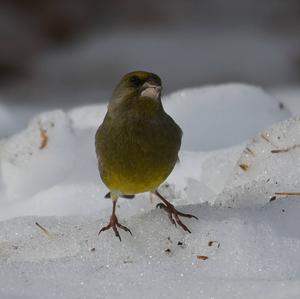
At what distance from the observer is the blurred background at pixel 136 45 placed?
8.90 metres

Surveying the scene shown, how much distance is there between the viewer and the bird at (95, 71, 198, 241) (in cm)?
379

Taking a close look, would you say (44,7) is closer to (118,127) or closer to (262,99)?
(262,99)

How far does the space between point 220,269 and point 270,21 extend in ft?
23.9

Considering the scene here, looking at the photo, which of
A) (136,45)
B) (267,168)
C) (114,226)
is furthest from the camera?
(136,45)

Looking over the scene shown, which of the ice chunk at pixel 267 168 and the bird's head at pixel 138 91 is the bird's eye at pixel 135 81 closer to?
the bird's head at pixel 138 91

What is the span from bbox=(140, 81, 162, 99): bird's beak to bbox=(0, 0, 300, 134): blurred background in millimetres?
4406

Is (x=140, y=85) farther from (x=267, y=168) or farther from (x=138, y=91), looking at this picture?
(x=267, y=168)

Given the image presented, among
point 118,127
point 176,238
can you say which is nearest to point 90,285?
point 176,238

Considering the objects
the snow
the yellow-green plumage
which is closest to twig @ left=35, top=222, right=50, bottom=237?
the snow

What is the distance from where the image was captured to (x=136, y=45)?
31.9ft

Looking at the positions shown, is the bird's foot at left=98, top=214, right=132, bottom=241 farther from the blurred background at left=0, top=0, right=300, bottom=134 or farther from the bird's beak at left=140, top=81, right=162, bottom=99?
the blurred background at left=0, top=0, right=300, bottom=134

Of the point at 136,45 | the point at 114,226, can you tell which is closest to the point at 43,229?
the point at 114,226

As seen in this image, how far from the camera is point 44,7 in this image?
34.2ft

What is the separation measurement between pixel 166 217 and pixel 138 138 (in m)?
0.36
